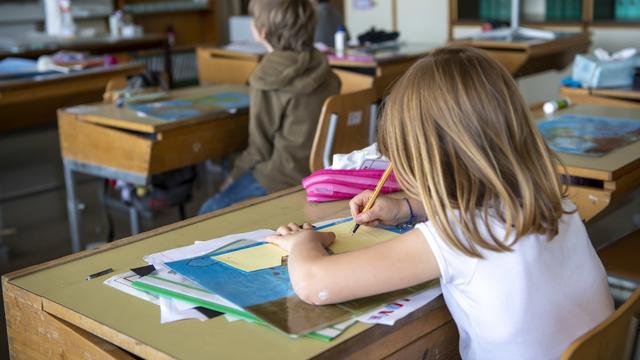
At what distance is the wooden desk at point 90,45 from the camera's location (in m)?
4.46

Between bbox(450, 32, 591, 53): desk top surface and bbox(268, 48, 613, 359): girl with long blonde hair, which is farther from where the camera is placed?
bbox(450, 32, 591, 53): desk top surface

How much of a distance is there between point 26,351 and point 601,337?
0.91 meters

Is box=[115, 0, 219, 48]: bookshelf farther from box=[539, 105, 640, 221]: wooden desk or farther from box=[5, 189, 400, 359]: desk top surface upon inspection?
box=[5, 189, 400, 359]: desk top surface

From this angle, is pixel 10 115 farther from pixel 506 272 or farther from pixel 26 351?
pixel 506 272

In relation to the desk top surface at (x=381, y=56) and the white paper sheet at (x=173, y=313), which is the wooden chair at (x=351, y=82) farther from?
the white paper sheet at (x=173, y=313)

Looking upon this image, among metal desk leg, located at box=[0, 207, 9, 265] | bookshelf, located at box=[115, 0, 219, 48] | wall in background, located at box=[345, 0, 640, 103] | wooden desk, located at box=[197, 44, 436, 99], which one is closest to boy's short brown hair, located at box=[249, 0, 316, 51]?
wooden desk, located at box=[197, 44, 436, 99]

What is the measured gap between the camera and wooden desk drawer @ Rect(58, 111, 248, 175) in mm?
2592

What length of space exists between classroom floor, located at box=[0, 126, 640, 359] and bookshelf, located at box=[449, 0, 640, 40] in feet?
5.78

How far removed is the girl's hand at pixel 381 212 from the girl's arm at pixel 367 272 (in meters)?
0.29

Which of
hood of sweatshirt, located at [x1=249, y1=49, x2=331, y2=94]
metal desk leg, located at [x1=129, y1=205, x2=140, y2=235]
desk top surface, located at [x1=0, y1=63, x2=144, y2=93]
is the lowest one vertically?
metal desk leg, located at [x1=129, y1=205, x2=140, y2=235]

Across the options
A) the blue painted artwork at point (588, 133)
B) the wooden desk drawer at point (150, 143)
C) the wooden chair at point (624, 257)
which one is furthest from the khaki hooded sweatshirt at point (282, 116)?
the wooden chair at point (624, 257)

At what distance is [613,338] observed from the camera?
107 centimetres

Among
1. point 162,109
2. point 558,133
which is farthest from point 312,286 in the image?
point 162,109

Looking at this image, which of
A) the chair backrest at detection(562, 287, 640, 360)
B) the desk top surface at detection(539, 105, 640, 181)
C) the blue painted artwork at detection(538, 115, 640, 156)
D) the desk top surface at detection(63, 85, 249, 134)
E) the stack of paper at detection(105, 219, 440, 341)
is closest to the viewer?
the chair backrest at detection(562, 287, 640, 360)
